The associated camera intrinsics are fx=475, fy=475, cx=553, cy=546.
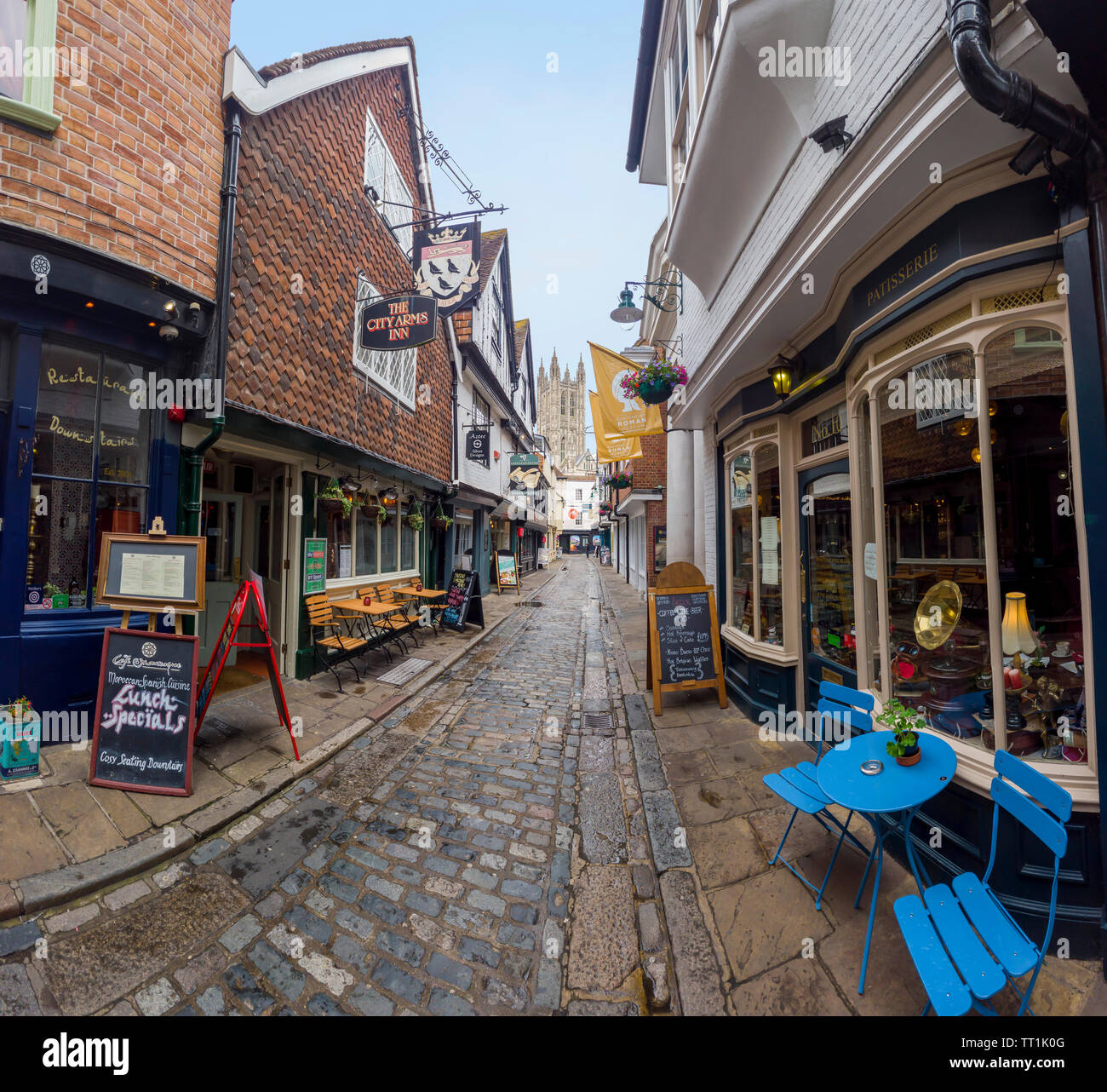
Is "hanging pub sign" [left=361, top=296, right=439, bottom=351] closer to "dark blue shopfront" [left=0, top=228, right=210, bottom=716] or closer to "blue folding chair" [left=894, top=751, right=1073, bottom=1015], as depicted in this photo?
"dark blue shopfront" [left=0, top=228, right=210, bottom=716]

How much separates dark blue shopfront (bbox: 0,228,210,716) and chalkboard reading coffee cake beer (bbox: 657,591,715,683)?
5.52 m

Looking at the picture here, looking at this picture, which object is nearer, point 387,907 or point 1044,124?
point 1044,124

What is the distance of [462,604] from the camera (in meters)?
10.6

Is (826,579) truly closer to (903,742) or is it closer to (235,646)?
(903,742)

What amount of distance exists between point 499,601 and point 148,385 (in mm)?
11572

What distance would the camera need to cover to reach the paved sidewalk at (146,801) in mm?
2857

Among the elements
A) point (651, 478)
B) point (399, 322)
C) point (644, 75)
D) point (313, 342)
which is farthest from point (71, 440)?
point (651, 478)

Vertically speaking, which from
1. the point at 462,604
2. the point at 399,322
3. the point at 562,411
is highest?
the point at 562,411

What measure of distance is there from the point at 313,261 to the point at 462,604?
6.75 m

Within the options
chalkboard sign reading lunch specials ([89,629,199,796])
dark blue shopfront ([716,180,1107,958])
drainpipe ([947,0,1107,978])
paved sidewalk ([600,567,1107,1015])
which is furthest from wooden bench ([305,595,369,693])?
drainpipe ([947,0,1107,978])

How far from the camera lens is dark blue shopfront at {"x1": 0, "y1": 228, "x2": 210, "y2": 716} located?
3902 mm
